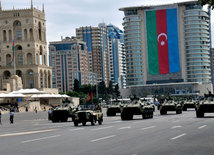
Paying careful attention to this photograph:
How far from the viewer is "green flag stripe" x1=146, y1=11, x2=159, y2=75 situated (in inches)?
7702

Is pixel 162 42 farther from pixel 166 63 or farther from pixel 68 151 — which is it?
pixel 68 151

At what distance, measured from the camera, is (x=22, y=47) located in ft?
420

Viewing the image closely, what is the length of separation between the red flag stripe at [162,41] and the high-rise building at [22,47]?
7373 cm

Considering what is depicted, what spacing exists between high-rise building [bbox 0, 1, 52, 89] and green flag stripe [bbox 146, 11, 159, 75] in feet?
243

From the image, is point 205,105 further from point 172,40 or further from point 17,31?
point 172,40

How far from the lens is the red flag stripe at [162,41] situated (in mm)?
193375

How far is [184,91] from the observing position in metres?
196

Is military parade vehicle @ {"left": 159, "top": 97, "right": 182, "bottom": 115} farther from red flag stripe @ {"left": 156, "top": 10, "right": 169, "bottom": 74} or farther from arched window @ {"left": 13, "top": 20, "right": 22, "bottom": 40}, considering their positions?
red flag stripe @ {"left": 156, "top": 10, "right": 169, "bottom": 74}

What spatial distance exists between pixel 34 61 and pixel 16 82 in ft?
58.1

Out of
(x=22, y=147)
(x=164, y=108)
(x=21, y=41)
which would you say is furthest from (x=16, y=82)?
(x=22, y=147)

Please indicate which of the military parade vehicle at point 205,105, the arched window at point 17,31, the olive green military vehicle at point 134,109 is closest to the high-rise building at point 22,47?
the arched window at point 17,31

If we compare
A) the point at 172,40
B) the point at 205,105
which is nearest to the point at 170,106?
the point at 205,105

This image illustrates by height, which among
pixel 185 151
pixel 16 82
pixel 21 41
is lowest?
pixel 185 151

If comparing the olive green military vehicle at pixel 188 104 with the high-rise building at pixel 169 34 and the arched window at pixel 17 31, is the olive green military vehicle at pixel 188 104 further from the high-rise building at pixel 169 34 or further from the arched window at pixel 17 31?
the high-rise building at pixel 169 34
